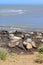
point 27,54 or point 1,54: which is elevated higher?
point 1,54

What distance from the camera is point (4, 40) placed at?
Result: 595 inches

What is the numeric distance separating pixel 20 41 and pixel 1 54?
14.2 ft

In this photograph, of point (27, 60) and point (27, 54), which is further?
point (27, 54)

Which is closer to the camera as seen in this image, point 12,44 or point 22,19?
point 12,44

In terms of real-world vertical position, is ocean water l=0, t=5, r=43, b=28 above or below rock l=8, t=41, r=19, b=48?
below

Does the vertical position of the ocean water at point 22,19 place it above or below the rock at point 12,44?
below

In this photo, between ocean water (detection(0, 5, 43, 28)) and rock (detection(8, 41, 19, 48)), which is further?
ocean water (detection(0, 5, 43, 28))

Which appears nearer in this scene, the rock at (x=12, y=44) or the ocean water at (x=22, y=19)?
the rock at (x=12, y=44)

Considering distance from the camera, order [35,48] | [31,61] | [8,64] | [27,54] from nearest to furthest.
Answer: [8,64], [31,61], [27,54], [35,48]

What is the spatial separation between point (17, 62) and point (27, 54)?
259 cm

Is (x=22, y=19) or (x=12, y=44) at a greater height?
(x=12, y=44)

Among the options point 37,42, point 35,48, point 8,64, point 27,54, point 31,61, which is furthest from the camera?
point 37,42

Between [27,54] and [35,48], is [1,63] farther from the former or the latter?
[35,48]

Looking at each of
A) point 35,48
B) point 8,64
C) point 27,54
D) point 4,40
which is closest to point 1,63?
point 8,64
